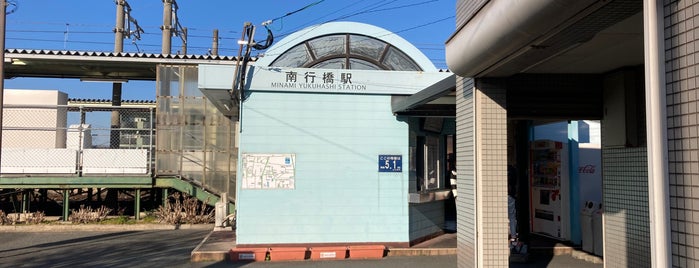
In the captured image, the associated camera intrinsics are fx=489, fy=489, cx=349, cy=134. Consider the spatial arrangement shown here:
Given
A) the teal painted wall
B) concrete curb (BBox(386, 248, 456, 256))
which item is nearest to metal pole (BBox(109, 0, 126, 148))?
the teal painted wall

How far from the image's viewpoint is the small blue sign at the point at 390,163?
960 cm

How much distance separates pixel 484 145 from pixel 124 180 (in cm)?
1158

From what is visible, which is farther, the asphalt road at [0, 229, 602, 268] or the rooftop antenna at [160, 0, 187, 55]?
the rooftop antenna at [160, 0, 187, 55]

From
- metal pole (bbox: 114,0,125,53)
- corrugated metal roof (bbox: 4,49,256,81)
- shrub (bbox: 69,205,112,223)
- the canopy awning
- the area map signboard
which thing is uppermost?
metal pole (bbox: 114,0,125,53)

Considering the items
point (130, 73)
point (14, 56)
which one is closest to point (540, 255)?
point (130, 73)

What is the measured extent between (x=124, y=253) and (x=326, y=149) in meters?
4.55

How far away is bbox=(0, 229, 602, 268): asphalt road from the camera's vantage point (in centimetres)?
852

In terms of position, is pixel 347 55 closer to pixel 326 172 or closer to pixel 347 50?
pixel 347 50

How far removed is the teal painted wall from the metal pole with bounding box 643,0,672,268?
23.8 feet

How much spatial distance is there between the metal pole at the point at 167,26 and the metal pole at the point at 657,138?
69.4 ft

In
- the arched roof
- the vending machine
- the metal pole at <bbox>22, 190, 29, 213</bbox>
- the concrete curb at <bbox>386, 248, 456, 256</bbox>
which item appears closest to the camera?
the concrete curb at <bbox>386, 248, 456, 256</bbox>

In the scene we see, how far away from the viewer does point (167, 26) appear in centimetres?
2173

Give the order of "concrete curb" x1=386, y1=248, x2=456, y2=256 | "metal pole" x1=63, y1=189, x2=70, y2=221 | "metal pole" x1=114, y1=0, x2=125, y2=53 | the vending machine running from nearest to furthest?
"concrete curb" x1=386, y1=248, x2=456, y2=256
the vending machine
"metal pole" x1=63, y1=189, x2=70, y2=221
"metal pole" x1=114, y1=0, x2=125, y2=53

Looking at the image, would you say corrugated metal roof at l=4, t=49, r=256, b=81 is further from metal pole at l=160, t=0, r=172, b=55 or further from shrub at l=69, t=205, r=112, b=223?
shrub at l=69, t=205, r=112, b=223
